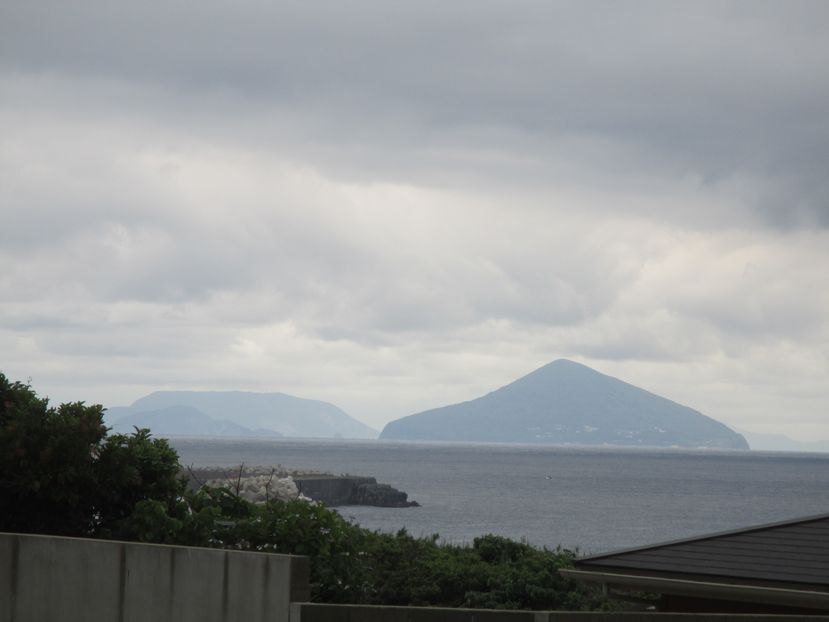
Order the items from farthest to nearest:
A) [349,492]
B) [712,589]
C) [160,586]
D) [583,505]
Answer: [349,492], [583,505], [712,589], [160,586]

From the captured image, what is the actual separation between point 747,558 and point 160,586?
23.6 feet

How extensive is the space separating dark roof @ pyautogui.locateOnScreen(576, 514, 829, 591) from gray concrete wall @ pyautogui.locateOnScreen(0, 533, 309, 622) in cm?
523

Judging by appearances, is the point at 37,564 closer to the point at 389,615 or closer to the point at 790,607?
the point at 389,615

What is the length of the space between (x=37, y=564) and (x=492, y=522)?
77.3 metres

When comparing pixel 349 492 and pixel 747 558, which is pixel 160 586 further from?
pixel 349 492

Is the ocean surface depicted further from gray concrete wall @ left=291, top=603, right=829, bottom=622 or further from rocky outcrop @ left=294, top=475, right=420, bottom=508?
gray concrete wall @ left=291, top=603, right=829, bottom=622

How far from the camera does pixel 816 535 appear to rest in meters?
13.9

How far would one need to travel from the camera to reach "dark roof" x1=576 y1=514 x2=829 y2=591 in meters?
12.5

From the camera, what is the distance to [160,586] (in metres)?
10.0

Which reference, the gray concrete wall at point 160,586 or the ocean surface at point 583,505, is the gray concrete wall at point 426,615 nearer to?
the gray concrete wall at point 160,586

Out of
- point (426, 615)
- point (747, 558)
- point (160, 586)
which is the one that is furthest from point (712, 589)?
point (160, 586)

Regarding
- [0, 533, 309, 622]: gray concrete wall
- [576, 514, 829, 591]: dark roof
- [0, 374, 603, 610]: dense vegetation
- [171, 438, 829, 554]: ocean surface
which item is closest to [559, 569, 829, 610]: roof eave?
[576, 514, 829, 591]: dark roof

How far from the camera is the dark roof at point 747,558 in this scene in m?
12.5

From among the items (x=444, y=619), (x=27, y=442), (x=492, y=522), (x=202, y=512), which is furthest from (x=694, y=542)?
(x=492, y=522)
